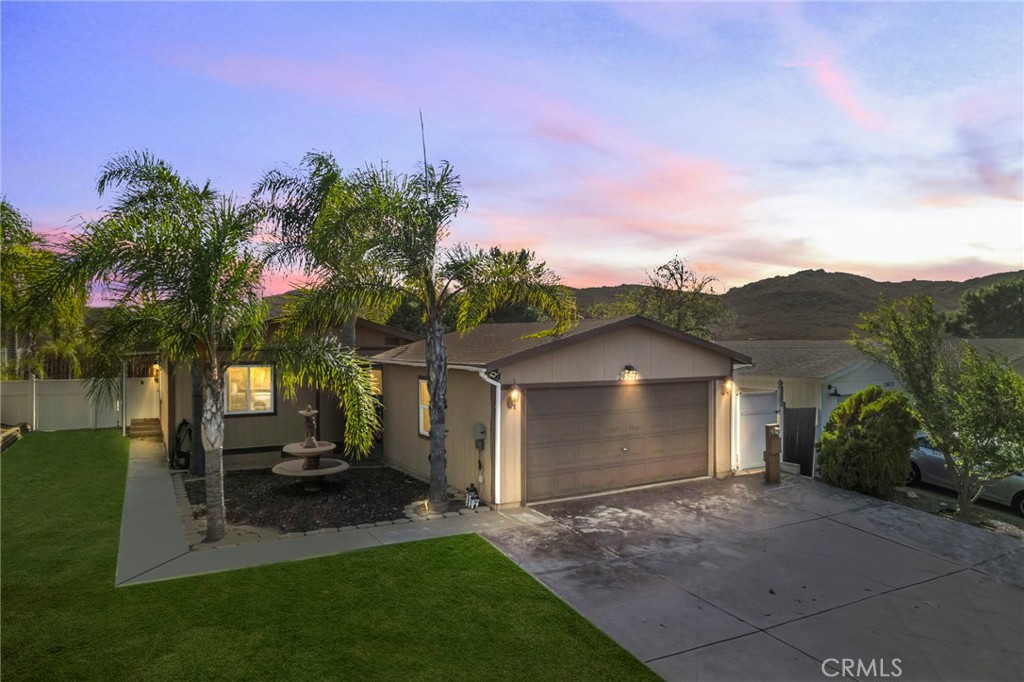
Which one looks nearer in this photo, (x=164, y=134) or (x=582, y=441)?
(x=582, y=441)

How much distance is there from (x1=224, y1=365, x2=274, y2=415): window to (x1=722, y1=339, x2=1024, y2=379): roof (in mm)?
13127

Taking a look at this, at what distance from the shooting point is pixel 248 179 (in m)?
15.3

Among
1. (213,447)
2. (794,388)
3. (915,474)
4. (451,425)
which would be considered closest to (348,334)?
(451,425)

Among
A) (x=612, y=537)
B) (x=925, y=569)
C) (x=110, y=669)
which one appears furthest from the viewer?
(x=612, y=537)

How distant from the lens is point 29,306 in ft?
22.9

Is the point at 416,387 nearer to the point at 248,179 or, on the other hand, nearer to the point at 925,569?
the point at 248,179

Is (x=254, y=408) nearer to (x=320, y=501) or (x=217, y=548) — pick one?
(x=320, y=501)

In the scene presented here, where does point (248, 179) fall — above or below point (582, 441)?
above

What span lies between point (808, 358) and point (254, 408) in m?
17.6

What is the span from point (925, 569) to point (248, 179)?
16472mm

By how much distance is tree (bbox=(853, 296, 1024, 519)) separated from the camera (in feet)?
31.9

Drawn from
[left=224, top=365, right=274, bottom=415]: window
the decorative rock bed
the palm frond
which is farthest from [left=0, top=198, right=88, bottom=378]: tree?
the decorative rock bed

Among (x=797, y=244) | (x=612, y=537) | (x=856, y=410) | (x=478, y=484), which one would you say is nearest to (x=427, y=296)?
(x=478, y=484)
